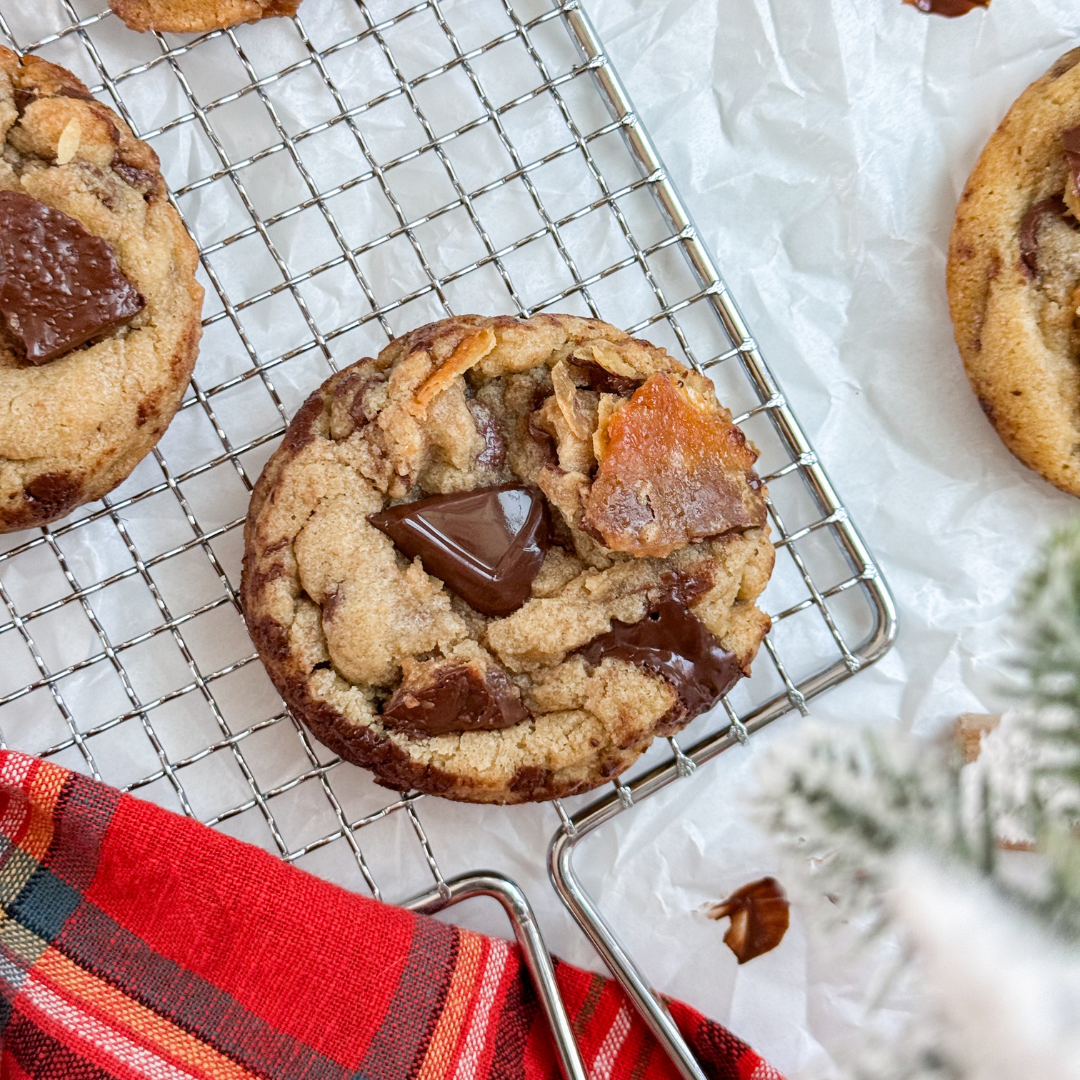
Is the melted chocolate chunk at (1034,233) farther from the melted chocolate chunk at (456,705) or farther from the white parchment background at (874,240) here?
the melted chocolate chunk at (456,705)

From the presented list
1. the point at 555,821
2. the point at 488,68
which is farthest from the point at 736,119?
the point at 555,821

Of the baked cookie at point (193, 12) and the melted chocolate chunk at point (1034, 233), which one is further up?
the baked cookie at point (193, 12)

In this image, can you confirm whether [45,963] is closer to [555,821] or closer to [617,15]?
[555,821]

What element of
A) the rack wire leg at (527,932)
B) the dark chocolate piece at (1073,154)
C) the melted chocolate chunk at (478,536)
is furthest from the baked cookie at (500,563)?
the dark chocolate piece at (1073,154)

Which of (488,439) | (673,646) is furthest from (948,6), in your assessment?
(673,646)

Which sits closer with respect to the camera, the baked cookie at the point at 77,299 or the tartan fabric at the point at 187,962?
the baked cookie at the point at 77,299

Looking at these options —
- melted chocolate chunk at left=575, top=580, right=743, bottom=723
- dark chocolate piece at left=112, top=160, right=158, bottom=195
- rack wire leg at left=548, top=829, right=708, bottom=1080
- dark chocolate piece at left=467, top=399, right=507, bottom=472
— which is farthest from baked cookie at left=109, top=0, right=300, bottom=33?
rack wire leg at left=548, top=829, right=708, bottom=1080
